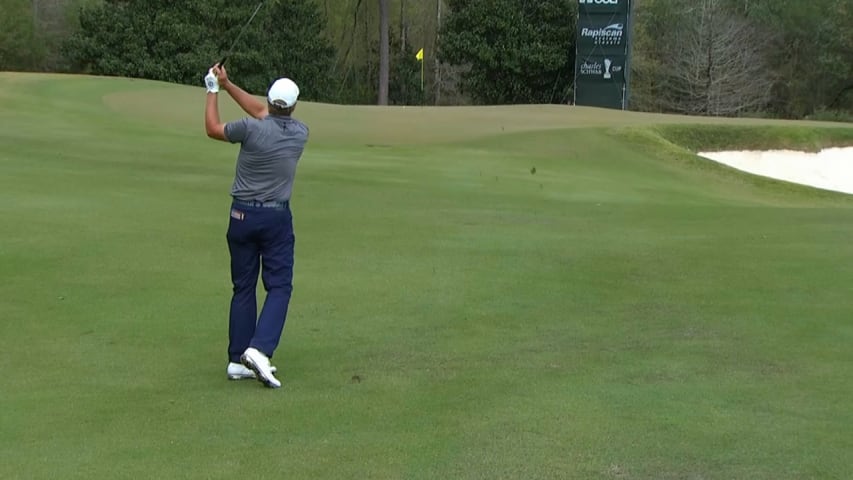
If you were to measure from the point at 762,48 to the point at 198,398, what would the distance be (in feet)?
201

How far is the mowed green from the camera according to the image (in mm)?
5574

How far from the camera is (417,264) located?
11016 mm

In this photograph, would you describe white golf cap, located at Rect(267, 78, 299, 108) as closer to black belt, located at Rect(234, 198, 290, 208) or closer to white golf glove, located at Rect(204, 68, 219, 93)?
white golf glove, located at Rect(204, 68, 219, 93)

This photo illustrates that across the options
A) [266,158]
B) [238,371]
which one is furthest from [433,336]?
[266,158]

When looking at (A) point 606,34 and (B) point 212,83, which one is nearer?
(B) point 212,83

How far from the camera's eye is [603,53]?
139ft

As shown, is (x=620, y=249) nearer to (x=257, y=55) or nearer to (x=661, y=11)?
(x=257, y=55)

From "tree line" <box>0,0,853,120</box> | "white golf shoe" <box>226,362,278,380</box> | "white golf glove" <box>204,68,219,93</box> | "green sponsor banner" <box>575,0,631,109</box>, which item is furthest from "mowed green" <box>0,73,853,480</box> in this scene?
"tree line" <box>0,0,853,120</box>

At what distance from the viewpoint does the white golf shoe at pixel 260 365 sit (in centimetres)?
665

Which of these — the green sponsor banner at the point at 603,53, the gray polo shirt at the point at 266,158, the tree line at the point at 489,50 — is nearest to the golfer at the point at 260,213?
the gray polo shirt at the point at 266,158

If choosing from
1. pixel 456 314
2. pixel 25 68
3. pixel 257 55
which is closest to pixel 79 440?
pixel 456 314

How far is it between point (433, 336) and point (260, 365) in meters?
1.90

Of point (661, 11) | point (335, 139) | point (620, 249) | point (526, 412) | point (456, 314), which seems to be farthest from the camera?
point (661, 11)

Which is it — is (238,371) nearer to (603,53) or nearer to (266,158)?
(266,158)
